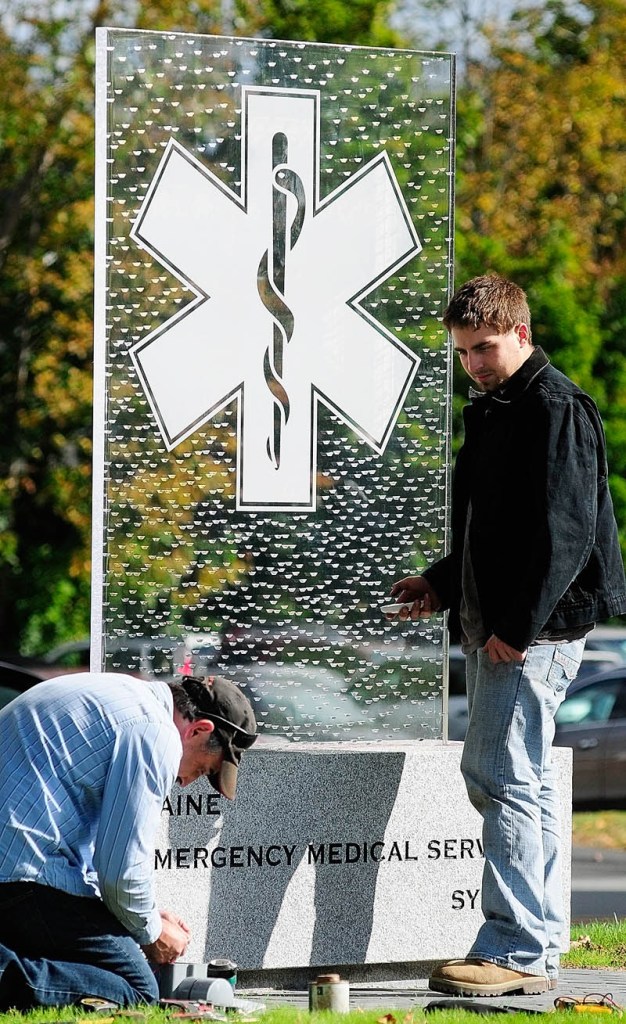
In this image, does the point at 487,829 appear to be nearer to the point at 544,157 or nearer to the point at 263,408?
the point at 263,408

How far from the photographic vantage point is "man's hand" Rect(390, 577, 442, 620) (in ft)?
18.9

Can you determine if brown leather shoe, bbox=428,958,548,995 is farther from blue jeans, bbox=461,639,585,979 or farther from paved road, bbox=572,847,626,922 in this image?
paved road, bbox=572,847,626,922

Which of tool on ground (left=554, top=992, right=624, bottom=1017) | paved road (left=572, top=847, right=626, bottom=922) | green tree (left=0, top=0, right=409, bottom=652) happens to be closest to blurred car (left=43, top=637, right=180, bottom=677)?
tool on ground (left=554, top=992, right=624, bottom=1017)

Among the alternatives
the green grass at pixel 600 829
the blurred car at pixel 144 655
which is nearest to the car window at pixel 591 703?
the green grass at pixel 600 829

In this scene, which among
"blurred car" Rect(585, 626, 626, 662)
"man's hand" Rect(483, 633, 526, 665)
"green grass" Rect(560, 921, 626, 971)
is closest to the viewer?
"man's hand" Rect(483, 633, 526, 665)

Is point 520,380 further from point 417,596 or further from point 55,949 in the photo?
point 55,949

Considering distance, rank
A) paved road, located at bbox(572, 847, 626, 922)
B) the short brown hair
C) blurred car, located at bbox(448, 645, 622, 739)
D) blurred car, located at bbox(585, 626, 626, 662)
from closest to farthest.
A: the short brown hair < paved road, located at bbox(572, 847, 626, 922) < blurred car, located at bbox(448, 645, 622, 739) < blurred car, located at bbox(585, 626, 626, 662)

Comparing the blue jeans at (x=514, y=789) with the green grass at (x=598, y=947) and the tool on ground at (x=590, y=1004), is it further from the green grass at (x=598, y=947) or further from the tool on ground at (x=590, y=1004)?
the green grass at (x=598, y=947)

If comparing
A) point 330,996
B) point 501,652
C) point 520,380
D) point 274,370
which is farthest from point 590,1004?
point 274,370

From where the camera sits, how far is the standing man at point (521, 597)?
16.1 feet

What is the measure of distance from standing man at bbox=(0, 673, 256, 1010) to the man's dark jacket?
3.55 feet

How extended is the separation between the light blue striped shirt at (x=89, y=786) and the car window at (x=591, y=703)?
10.3 m

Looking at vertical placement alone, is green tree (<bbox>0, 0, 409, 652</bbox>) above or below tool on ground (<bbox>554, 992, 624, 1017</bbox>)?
above

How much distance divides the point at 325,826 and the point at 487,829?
0.76m
